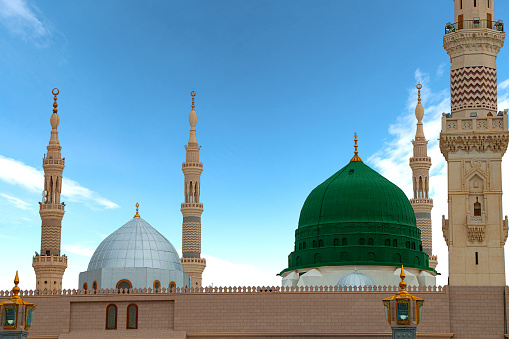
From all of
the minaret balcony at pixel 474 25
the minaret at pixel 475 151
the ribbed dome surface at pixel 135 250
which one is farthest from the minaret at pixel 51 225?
the minaret balcony at pixel 474 25

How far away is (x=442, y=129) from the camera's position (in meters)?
28.7

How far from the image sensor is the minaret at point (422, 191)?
46.2 m

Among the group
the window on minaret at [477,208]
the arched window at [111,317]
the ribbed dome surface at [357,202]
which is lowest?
the arched window at [111,317]

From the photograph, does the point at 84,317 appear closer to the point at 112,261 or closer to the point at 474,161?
the point at 112,261

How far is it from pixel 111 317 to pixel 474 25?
57.4 ft

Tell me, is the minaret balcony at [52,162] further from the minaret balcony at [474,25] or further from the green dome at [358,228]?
the minaret balcony at [474,25]

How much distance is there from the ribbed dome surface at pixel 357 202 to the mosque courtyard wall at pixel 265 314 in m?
8.67

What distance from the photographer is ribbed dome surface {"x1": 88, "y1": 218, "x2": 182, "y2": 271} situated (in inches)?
1236

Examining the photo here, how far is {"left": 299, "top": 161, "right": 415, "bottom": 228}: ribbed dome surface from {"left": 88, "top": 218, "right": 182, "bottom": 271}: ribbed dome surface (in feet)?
25.8

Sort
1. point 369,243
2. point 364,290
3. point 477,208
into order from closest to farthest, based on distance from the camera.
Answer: point 364,290 < point 477,208 < point 369,243

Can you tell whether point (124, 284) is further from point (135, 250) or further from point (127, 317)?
point (127, 317)

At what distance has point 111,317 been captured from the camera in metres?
28.6

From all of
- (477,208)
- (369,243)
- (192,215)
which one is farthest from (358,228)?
(192,215)

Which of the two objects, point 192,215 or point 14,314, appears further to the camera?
point 192,215
